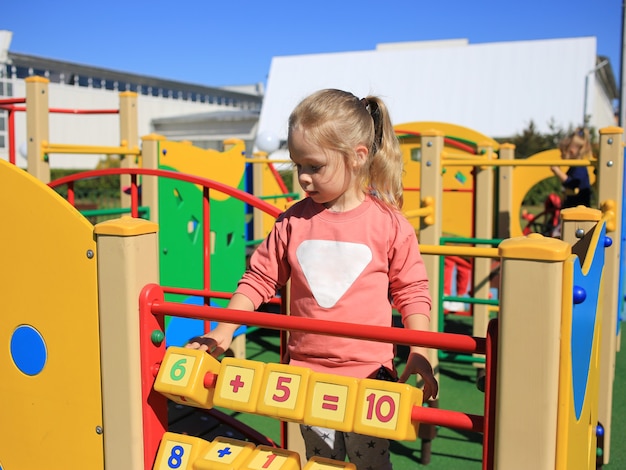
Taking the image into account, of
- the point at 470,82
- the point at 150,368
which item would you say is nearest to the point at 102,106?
the point at 470,82

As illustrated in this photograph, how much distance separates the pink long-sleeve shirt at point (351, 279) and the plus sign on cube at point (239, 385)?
0.98 feet

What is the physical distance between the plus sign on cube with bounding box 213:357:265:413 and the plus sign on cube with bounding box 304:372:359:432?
115 mm

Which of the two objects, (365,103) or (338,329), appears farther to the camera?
(365,103)

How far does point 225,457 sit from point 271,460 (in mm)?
101

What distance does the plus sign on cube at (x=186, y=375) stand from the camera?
1383 millimetres

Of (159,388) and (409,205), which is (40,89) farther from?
(159,388)

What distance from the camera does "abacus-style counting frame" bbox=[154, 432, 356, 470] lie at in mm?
1340

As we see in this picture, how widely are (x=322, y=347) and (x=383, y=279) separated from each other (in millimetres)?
226

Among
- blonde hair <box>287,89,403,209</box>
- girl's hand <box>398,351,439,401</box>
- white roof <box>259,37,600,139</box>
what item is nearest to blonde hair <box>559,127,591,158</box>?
blonde hair <box>287,89,403,209</box>

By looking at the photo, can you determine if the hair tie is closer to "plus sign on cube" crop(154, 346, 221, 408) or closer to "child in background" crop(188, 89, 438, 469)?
"child in background" crop(188, 89, 438, 469)

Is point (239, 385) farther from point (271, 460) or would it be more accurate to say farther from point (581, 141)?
point (581, 141)

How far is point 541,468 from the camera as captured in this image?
1.11 m

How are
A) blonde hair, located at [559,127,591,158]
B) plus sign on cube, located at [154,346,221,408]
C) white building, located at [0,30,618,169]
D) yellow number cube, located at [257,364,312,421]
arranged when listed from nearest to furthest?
yellow number cube, located at [257,364,312,421] < plus sign on cube, located at [154,346,221,408] < blonde hair, located at [559,127,591,158] < white building, located at [0,30,618,169]

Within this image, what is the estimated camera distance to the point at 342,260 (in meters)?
1.62
